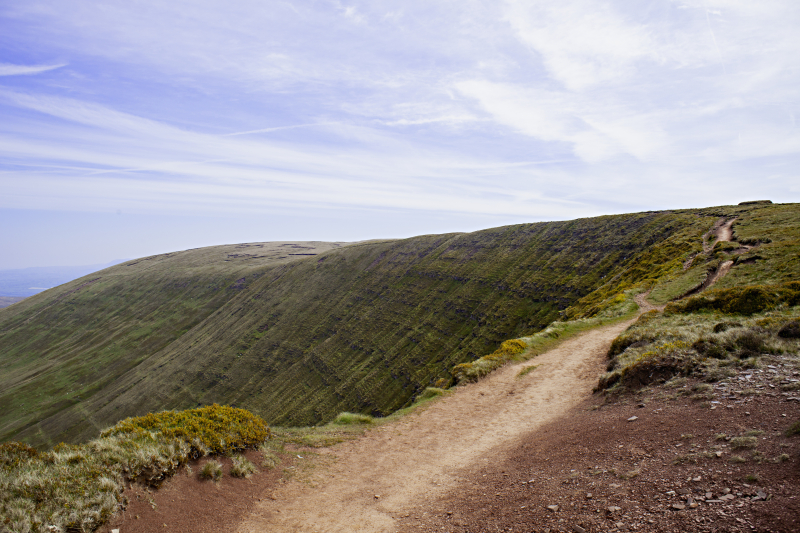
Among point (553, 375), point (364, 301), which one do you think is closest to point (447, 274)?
point (364, 301)

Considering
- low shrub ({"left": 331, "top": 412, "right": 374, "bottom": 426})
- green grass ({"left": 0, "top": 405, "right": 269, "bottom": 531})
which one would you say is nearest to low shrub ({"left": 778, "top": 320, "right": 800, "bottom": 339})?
low shrub ({"left": 331, "top": 412, "right": 374, "bottom": 426})

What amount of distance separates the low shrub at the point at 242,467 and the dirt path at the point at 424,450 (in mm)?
1170

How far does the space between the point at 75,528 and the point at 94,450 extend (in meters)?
2.73

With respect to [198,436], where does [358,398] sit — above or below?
below

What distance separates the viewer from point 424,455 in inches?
528

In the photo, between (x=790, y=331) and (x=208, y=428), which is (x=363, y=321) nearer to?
Result: (x=208, y=428)

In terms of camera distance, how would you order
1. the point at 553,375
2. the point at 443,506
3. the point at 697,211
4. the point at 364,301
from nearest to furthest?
the point at 443,506 → the point at 553,375 → the point at 697,211 → the point at 364,301

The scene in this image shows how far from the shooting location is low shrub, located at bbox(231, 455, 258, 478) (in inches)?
433

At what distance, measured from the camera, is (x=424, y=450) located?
45.5 feet

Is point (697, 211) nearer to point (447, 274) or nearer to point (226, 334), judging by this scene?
point (447, 274)

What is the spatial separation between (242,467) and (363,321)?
7508 centimetres

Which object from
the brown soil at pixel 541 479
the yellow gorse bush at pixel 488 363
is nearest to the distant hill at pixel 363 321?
the yellow gorse bush at pixel 488 363

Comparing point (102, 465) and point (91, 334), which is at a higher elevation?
point (102, 465)

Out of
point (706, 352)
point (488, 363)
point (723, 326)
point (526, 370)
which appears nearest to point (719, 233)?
point (723, 326)
